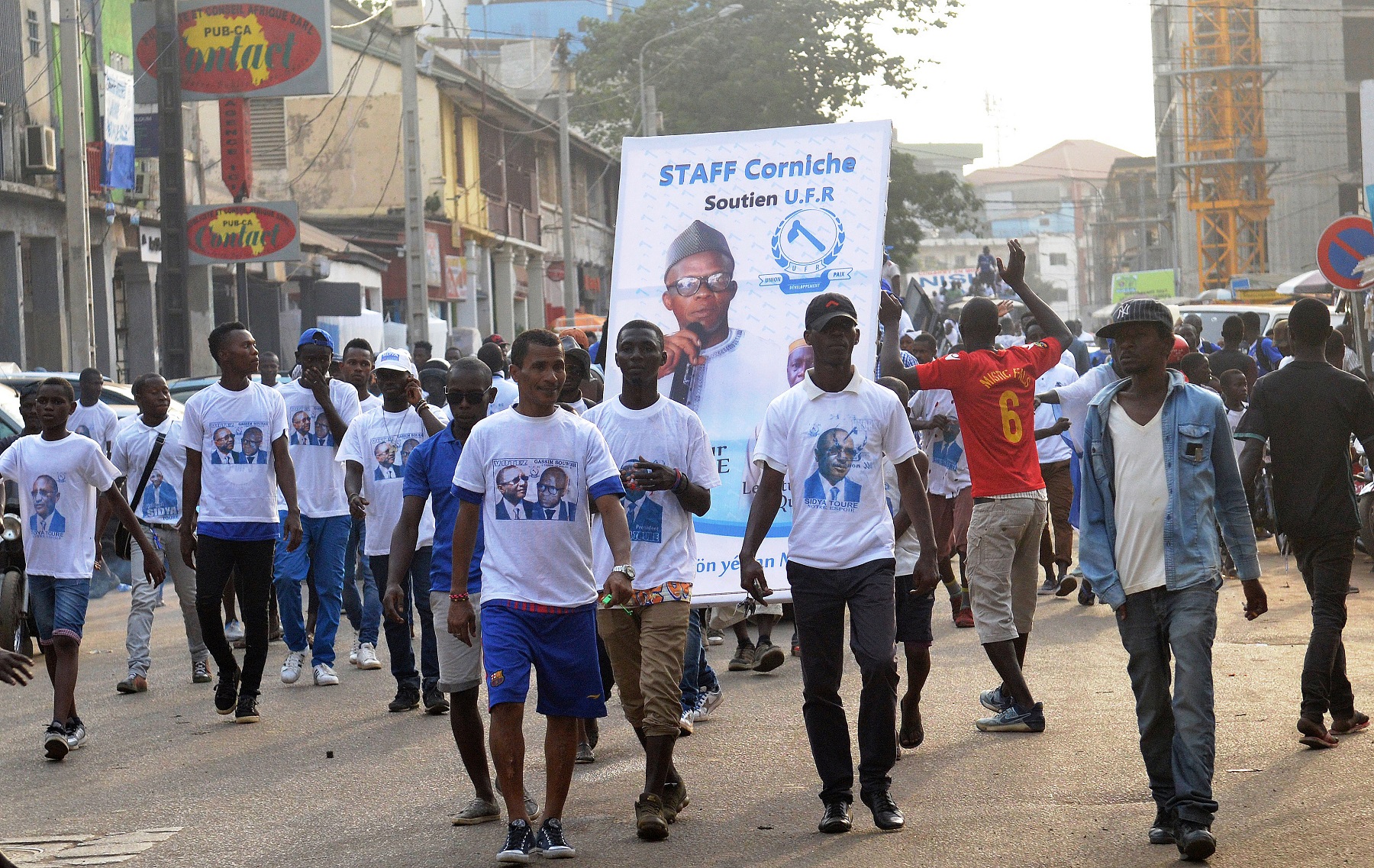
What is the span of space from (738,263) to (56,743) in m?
3.92

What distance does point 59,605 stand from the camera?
827 cm

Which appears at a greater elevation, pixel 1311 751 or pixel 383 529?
pixel 383 529

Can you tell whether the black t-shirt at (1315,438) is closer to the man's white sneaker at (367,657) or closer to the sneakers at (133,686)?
the man's white sneaker at (367,657)

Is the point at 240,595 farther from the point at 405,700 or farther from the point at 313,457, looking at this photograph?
the point at 313,457

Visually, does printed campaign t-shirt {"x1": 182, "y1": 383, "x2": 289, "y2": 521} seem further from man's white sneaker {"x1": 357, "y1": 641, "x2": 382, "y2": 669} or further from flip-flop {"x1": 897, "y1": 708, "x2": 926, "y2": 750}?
flip-flop {"x1": 897, "y1": 708, "x2": 926, "y2": 750}

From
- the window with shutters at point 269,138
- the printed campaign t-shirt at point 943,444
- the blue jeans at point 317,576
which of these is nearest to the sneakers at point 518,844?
the blue jeans at point 317,576

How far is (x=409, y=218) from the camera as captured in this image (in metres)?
25.8

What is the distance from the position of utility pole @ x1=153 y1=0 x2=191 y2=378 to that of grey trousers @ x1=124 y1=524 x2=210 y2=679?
9.95m

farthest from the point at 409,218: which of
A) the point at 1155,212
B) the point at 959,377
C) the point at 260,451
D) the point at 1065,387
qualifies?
the point at 1155,212

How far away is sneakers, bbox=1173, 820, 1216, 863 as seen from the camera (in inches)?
209

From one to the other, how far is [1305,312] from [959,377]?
1.45 meters

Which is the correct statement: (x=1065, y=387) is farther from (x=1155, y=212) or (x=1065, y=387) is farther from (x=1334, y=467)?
(x=1155, y=212)

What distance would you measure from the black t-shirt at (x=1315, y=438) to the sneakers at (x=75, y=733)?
543 centimetres

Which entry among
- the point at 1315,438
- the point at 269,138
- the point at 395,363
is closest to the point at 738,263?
the point at 395,363
